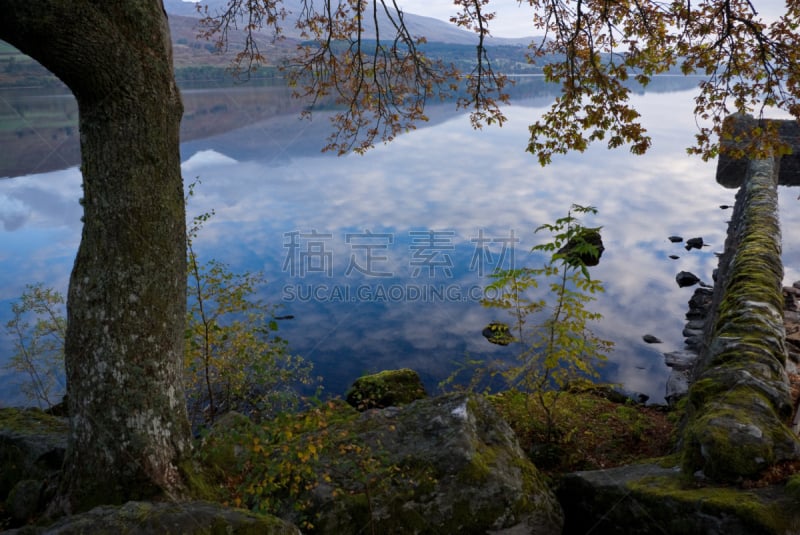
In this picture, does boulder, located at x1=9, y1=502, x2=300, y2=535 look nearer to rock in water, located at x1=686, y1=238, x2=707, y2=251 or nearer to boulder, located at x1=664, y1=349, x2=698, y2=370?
boulder, located at x1=664, y1=349, x2=698, y2=370

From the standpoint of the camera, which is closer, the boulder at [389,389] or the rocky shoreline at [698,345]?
the rocky shoreline at [698,345]

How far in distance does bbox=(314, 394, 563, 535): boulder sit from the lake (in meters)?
3.99

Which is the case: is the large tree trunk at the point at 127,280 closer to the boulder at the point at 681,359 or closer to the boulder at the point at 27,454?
the boulder at the point at 27,454

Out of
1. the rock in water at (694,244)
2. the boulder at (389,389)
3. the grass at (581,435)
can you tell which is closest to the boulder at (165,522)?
the grass at (581,435)

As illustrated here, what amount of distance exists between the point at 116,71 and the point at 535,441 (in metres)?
7.04

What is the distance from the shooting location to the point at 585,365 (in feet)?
20.7

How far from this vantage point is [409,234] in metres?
30.2

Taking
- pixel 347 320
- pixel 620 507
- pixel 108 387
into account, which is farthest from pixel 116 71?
pixel 347 320

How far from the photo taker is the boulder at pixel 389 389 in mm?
11748

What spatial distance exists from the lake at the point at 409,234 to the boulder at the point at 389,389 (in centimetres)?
269

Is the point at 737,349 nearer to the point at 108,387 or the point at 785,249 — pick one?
the point at 108,387

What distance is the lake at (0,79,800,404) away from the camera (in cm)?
1847

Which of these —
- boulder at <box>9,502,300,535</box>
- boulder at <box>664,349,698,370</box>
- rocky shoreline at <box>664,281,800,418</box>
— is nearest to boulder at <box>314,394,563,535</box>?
boulder at <box>9,502,300,535</box>

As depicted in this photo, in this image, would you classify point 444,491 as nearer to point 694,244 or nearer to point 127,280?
point 127,280
